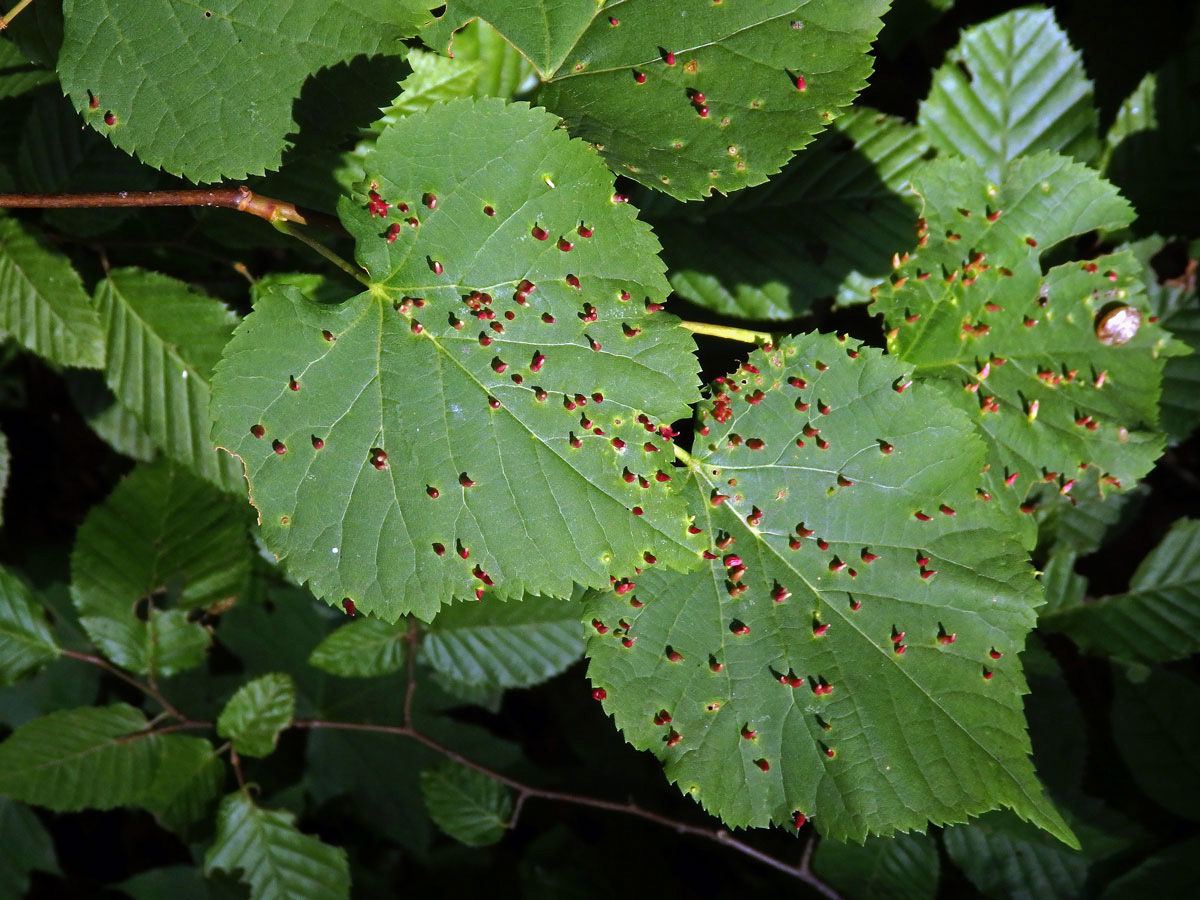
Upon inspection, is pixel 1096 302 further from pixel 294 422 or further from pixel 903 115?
pixel 294 422

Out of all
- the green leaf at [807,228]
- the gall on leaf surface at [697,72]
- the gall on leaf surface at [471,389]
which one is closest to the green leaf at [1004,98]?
the green leaf at [807,228]

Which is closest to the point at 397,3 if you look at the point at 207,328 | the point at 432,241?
the point at 432,241

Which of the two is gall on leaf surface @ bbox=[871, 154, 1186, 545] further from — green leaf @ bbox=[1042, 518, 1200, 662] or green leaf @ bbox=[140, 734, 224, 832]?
green leaf @ bbox=[140, 734, 224, 832]

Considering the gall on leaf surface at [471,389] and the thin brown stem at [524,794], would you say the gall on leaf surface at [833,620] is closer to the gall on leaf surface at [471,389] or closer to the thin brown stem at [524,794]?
the gall on leaf surface at [471,389]

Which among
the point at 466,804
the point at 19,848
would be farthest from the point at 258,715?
the point at 19,848

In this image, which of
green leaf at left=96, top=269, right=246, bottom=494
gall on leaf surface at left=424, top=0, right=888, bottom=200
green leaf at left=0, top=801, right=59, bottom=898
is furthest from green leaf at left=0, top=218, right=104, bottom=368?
green leaf at left=0, top=801, right=59, bottom=898

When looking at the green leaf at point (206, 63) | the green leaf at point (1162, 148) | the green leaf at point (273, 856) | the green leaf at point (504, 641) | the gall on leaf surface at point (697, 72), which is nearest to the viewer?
the green leaf at point (206, 63)

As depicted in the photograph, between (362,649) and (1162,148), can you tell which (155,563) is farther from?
(1162,148)
